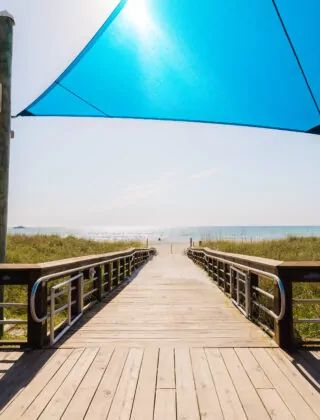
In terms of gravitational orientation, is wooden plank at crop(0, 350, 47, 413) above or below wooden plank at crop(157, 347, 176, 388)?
above

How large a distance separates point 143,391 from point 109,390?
11.0 inches

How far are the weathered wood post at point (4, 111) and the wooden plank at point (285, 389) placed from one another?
3.13 metres

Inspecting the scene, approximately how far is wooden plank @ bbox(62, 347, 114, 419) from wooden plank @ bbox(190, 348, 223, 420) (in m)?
0.85

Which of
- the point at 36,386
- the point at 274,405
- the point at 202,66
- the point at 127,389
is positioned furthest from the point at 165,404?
the point at 202,66

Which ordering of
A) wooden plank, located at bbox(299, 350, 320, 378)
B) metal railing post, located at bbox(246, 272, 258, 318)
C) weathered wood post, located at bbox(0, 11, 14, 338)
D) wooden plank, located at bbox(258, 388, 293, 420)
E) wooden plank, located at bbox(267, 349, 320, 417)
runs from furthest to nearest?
metal railing post, located at bbox(246, 272, 258, 318)
weathered wood post, located at bbox(0, 11, 14, 338)
wooden plank, located at bbox(299, 350, 320, 378)
wooden plank, located at bbox(267, 349, 320, 417)
wooden plank, located at bbox(258, 388, 293, 420)

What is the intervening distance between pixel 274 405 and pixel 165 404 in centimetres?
81

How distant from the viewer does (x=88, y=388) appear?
269 centimetres

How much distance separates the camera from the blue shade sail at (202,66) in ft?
11.7

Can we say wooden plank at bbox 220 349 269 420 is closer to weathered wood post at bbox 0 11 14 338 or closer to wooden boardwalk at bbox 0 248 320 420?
wooden boardwalk at bbox 0 248 320 420

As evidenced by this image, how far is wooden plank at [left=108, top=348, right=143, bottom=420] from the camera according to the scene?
7.59ft

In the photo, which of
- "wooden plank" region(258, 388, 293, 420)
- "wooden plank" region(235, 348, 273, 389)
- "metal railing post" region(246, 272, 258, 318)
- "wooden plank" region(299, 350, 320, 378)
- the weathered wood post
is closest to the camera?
"wooden plank" region(258, 388, 293, 420)

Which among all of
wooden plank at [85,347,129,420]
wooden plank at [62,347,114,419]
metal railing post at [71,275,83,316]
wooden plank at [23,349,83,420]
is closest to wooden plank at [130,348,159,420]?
wooden plank at [85,347,129,420]

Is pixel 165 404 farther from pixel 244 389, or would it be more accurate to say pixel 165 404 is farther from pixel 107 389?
pixel 244 389

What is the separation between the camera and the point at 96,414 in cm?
230
